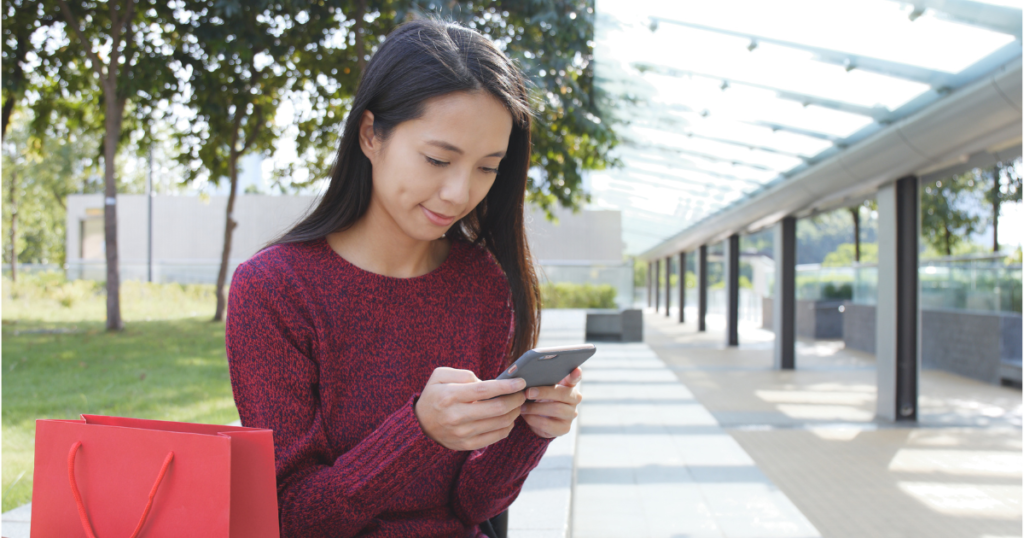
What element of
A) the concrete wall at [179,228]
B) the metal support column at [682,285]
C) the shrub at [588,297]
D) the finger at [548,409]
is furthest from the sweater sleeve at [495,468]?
the concrete wall at [179,228]

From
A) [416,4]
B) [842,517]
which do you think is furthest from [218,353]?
[842,517]

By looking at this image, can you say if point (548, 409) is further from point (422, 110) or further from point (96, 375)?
point (96, 375)

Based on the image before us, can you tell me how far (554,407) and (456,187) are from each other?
0.53 metres

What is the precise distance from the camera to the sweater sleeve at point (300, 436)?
1283mm

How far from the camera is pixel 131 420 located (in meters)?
1.10

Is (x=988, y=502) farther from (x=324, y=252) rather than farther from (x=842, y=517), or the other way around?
(x=324, y=252)

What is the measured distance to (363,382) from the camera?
1.50 meters

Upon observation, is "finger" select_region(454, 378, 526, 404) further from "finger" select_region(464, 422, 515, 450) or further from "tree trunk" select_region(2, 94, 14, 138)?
"tree trunk" select_region(2, 94, 14, 138)

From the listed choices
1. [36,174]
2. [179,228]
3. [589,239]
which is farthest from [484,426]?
[179,228]

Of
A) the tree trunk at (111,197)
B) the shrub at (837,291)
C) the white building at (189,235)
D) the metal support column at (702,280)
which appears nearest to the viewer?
the tree trunk at (111,197)

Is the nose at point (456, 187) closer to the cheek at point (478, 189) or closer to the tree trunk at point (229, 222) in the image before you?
the cheek at point (478, 189)

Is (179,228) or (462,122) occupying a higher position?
(179,228)

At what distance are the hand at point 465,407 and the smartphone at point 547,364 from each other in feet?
0.08

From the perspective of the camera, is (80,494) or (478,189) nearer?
(80,494)
